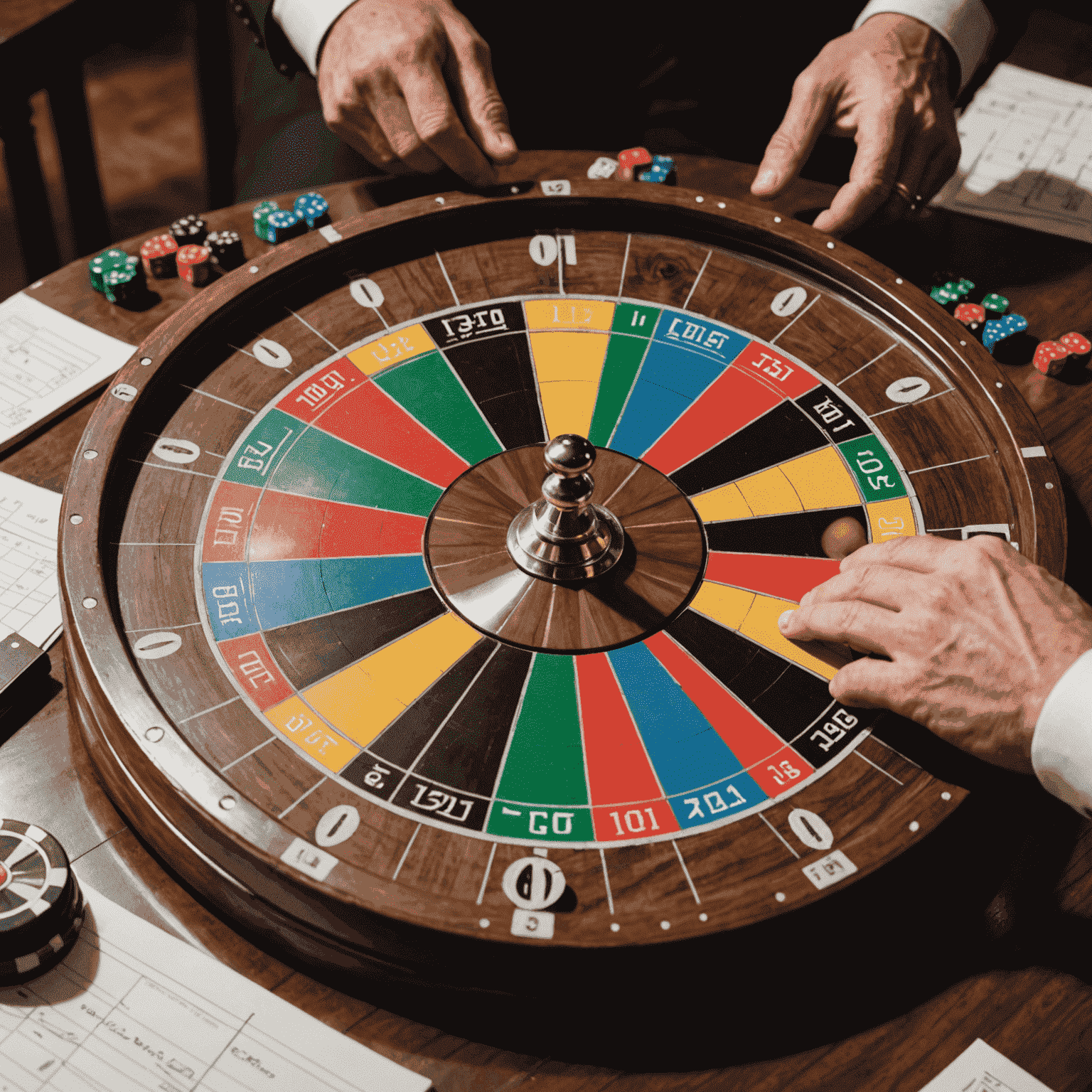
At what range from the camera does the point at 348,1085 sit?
56.0 inches

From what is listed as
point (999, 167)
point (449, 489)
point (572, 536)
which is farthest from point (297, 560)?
point (999, 167)

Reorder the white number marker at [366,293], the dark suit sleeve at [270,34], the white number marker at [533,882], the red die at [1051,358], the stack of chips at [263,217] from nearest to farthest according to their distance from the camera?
1. the white number marker at [533,882]
2. the white number marker at [366,293]
3. the red die at [1051,358]
4. the stack of chips at [263,217]
5. the dark suit sleeve at [270,34]

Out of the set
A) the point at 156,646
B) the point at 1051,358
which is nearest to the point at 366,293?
the point at 156,646

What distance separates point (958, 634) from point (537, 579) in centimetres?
65

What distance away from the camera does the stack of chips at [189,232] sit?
2.47 m

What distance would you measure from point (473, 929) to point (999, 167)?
8.49 feet

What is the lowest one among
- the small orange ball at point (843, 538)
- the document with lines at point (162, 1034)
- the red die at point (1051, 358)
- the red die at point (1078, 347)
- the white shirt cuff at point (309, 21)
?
the document with lines at point (162, 1034)

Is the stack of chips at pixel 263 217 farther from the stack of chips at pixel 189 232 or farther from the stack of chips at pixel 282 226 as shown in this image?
the stack of chips at pixel 189 232

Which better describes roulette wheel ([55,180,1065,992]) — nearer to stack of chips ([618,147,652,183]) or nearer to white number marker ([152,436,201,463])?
white number marker ([152,436,201,463])

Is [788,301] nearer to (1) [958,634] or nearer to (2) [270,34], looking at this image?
(1) [958,634]

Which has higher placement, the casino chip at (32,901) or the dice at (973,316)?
the dice at (973,316)

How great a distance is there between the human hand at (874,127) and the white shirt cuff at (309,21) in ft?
3.69

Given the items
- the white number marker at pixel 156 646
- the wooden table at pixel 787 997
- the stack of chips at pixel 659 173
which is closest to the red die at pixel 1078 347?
the wooden table at pixel 787 997

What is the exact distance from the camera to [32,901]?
57.4 inches
